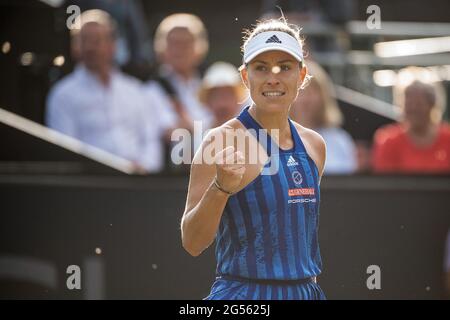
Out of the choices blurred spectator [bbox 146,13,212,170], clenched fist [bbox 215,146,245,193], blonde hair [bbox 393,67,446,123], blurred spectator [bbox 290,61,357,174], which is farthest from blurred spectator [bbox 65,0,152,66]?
clenched fist [bbox 215,146,245,193]

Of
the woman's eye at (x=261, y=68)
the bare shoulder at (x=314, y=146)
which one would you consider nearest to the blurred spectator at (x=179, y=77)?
the bare shoulder at (x=314, y=146)

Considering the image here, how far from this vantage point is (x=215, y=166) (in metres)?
1.80

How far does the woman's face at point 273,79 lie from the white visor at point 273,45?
14 millimetres

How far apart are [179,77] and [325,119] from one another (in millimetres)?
875

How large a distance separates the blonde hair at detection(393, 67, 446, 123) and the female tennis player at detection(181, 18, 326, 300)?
2.12 meters

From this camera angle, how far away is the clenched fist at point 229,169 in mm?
1678

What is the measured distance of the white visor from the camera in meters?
1.83

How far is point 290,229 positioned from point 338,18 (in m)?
2.93

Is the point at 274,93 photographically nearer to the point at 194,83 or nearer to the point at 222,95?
the point at 222,95

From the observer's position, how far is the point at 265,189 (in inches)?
71.3

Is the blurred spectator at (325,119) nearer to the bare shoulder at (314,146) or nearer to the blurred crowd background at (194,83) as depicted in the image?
the blurred crowd background at (194,83)

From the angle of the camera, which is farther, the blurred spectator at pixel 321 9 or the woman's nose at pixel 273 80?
the blurred spectator at pixel 321 9

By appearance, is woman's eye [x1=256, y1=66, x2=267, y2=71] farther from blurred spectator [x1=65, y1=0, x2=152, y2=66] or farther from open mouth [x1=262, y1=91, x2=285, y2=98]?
blurred spectator [x1=65, y1=0, x2=152, y2=66]
